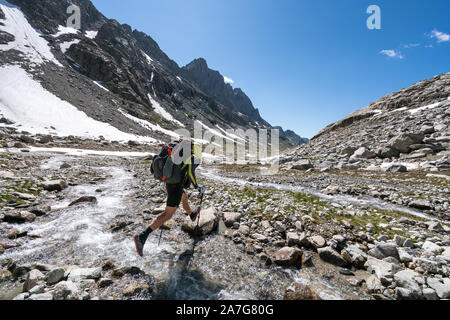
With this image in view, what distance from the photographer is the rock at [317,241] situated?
20.1 feet

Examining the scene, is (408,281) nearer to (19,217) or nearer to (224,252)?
(224,252)

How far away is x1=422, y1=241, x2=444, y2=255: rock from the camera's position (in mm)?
5570

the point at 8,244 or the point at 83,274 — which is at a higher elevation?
the point at 8,244

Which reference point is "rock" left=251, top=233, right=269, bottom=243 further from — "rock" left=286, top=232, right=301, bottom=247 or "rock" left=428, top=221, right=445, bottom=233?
"rock" left=428, top=221, right=445, bottom=233

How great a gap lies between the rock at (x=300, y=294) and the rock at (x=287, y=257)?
1.09 meters

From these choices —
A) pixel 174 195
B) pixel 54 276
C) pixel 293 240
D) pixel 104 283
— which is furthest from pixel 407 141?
pixel 54 276

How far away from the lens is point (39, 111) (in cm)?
4775

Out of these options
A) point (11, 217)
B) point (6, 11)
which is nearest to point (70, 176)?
point (11, 217)

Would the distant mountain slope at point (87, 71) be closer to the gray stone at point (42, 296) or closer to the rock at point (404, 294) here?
the gray stone at point (42, 296)

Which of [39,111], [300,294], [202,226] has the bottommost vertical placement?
[300,294]

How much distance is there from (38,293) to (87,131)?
5773 cm

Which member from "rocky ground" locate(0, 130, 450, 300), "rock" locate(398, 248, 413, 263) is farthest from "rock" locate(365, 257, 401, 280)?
"rock" locate(398, 248, 413, 263)

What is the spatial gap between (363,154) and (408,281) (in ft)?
95.2
